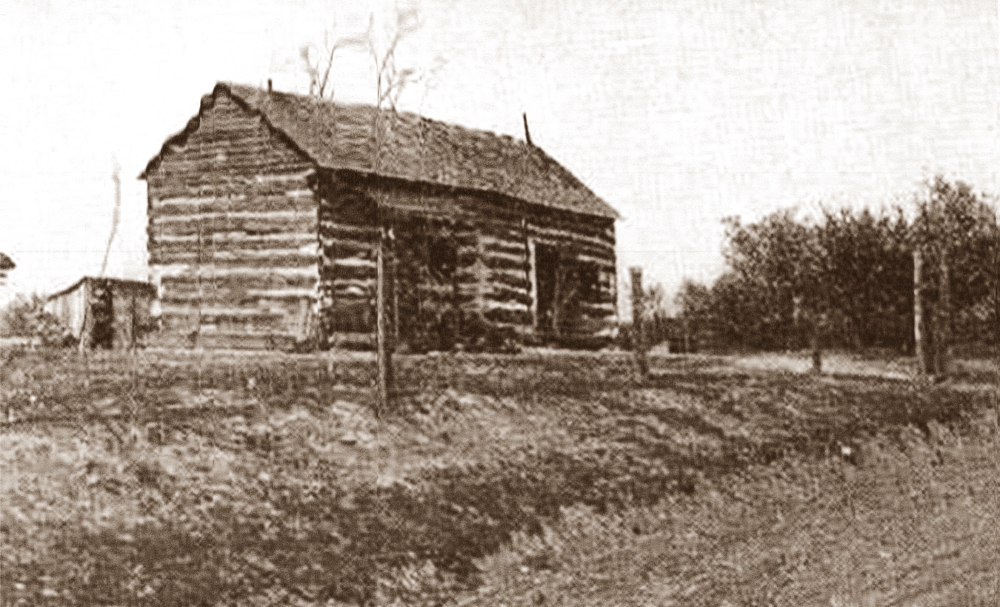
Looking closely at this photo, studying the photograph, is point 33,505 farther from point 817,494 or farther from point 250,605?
point 817,494

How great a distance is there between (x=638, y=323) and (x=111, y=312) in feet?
35.9

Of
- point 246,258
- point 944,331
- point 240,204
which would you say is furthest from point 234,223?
point 944,331

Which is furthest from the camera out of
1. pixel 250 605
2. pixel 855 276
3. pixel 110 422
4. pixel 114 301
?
pixel 855 276

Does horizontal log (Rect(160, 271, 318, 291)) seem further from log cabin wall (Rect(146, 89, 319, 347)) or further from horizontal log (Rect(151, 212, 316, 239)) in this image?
horizontal log (Rect(151, 212, 316, 239))

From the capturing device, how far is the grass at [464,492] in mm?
10672

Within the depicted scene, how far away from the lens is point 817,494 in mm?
14430

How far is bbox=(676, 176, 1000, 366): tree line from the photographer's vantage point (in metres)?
33.2

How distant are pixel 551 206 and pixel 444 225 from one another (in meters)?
3.67

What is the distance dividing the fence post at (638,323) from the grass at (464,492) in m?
1.10

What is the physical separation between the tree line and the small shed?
15429mm

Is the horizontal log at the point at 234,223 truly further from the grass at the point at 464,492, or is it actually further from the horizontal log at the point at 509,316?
the grass at the point at 464,492

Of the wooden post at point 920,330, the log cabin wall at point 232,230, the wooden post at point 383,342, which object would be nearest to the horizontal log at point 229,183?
the log cabin wall at point 232,230

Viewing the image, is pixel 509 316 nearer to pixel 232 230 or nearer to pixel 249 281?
pixel 249 281

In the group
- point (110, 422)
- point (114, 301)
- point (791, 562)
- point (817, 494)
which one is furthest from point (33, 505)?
point (114, 301)
